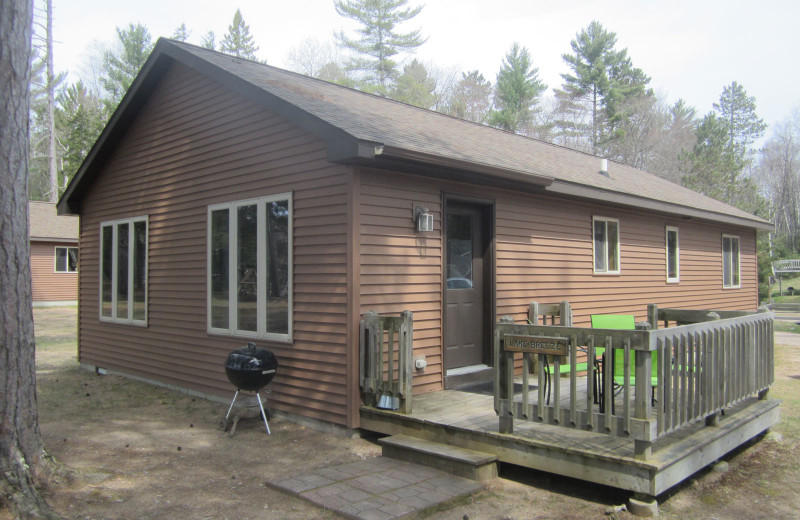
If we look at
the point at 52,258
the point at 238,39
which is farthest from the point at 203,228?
the point at 238,39

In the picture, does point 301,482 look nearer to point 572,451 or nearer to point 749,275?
point 572,451

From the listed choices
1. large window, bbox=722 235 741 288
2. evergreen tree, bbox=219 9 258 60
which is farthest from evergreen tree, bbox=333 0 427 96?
large window, bbox=722 235 741 288

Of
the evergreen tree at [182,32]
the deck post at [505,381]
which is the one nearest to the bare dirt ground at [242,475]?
the deck post at [505,381]

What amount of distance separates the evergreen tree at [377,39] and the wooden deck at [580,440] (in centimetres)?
2885

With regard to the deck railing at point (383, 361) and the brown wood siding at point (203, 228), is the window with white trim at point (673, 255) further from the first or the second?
the brown wood siding at point (203, 228)

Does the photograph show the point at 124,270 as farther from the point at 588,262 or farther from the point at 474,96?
the point at 474,96

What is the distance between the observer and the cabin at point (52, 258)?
23.5 m

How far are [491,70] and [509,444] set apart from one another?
3622cm

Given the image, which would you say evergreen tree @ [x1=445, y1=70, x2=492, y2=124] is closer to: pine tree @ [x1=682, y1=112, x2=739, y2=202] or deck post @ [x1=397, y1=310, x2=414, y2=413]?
pine tree @ [x1=682, y1=112, x2=739, y2=202]

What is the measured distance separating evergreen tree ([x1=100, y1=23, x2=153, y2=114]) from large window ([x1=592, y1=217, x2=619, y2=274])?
30.6 meters

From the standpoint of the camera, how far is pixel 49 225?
78.7 feet

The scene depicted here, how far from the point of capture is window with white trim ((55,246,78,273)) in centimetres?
2416

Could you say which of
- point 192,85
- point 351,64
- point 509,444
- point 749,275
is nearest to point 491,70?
point 351,64

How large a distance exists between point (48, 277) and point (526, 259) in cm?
2205
